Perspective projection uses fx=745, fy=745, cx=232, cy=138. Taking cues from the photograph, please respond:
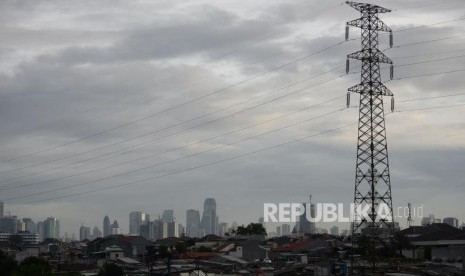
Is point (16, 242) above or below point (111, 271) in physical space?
below

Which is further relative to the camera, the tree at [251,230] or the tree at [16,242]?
the tree at [251,230]

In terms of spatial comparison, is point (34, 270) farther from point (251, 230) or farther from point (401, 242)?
point (251, 230)

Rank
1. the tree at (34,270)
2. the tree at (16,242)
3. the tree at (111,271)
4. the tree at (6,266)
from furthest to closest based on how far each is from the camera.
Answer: the tree at (16,242)
the tree at (6,266)
the tree at (34,270)
the tree at (111,271)

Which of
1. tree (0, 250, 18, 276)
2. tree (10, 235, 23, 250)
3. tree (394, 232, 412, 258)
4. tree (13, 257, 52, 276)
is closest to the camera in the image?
tree (13, 257, 52, 276)

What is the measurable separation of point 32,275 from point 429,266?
2640cm

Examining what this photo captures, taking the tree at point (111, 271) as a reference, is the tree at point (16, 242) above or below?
below

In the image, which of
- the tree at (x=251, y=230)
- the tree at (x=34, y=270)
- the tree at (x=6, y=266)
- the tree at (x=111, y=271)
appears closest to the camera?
the tree at (x=111, y=271)

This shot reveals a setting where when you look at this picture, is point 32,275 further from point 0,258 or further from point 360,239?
point 360,239

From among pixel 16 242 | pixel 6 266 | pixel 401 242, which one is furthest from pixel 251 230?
pixel 6 266

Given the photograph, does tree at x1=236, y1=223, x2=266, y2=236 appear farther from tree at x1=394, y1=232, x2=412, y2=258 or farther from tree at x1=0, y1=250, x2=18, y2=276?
tree at x1=0, y1=250, x2=18, y2=276

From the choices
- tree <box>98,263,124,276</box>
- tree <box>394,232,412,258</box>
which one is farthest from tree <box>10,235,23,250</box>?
tree <box>98,263,124,276</box>

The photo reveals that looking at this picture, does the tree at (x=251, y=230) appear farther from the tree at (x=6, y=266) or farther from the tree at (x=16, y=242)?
the tree at (x=6, y=266)

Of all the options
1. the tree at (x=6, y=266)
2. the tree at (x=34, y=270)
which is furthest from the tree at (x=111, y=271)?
the tree at (x=6, y=266)

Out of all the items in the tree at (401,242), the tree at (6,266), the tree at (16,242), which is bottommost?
the tree at (16,242)
